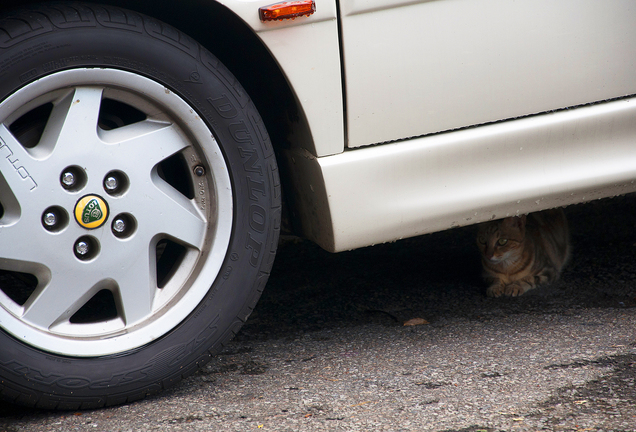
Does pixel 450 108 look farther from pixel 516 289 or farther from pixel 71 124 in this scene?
pixel 516 289

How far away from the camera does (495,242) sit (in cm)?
306

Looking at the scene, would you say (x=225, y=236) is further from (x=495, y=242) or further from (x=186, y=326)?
(x=495, y=242)

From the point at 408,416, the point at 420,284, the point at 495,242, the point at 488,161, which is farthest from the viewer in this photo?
the point at 495,242

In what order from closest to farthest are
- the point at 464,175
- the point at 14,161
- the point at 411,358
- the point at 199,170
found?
the point at 14,161, the point at 199,170, the point at 464,175, the point at 411,358

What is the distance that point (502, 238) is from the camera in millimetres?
3107

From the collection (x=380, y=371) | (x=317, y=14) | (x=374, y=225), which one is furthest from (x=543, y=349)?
(x=317, y=14)

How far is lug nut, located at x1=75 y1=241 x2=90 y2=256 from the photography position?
1655mm

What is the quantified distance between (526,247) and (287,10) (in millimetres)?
2009

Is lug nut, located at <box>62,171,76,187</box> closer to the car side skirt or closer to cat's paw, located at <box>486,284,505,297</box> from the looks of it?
the car side skirt

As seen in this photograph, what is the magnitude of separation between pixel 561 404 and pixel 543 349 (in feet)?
1.27

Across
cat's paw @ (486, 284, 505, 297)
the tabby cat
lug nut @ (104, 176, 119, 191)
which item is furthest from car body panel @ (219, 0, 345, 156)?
the tabby cat

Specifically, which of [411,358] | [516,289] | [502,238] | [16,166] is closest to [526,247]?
[502,238]

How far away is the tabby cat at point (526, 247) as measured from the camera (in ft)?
9.60

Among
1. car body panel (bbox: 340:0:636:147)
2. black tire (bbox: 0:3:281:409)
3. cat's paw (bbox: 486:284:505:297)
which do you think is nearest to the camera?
black tire (bbox: 0:3:281:409)
